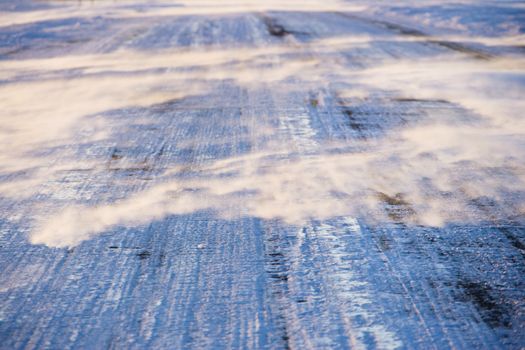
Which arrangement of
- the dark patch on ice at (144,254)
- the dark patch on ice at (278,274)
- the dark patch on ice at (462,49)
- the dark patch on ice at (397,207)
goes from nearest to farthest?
the dark patch on ice at (278,274) < the dark patch on ice at (144,254) < the dark patch on ice at (397,207) < the dark patch on ice at (462,49)

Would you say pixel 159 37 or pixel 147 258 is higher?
pixel 159 37

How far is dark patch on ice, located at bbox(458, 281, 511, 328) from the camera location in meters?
2.13

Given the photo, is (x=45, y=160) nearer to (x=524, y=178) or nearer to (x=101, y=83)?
(x=101, y=83)

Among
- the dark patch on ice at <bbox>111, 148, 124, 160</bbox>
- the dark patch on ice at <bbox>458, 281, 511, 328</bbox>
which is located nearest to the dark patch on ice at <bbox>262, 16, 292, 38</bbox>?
the dark patch on ice at <bbox>111, 148, 124, 160</bbox>

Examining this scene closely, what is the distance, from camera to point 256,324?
2129mm

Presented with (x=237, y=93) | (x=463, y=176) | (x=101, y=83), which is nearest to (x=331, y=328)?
(x=463, y=176)

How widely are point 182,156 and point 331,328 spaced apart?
2.18 metres

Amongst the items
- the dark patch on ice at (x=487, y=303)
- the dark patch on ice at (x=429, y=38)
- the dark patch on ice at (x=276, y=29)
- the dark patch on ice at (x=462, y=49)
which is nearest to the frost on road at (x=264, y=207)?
the dark patch on ice at (x=487, y=303)

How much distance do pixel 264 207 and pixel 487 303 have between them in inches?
52.9

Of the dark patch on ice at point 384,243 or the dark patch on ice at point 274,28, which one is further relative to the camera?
the dark patch on ice at point 274,28

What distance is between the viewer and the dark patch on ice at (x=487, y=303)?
2.13 m

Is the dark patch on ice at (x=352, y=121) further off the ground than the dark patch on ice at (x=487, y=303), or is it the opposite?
the dark patch on ice at (x=352, y=121)

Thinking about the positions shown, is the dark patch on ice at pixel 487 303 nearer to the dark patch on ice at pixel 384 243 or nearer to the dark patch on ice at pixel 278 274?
the dark patch on ice at pixel 384 243

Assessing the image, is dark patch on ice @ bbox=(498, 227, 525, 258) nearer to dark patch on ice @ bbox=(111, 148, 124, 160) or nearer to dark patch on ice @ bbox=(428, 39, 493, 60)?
dark patch on ice @ bbox=(111, 148, 124, 160)
